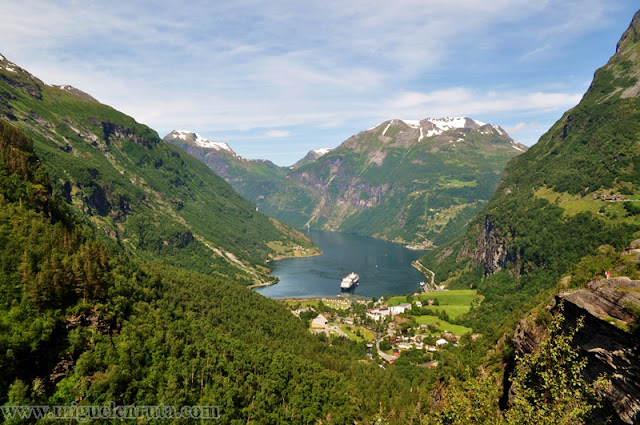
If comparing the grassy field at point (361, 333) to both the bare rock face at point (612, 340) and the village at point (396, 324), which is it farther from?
the bare rock face at point (612, 340)

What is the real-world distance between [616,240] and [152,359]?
6118 inches

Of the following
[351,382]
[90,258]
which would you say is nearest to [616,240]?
[351,382]

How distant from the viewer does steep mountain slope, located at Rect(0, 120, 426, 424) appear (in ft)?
187

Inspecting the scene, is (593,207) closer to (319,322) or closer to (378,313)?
(378,313)

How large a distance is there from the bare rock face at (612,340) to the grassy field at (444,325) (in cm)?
12207

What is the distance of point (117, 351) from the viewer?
64375 millimetres

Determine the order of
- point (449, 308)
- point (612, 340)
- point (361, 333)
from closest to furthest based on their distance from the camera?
1. point (612, 340)
2. point (361, 333)
3. point (449, 308)

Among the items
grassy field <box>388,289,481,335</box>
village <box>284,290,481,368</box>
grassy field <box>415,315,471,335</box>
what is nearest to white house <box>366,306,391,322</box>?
village <box>284,290,481,368</box>

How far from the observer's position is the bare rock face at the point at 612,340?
2530 cm

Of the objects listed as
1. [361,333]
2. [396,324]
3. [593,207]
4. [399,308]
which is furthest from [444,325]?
[593,207]

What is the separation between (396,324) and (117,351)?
117 m

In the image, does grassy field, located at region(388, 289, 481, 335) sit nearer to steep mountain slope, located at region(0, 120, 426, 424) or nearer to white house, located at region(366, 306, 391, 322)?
white house, located at region(366, 306, 391, 322)

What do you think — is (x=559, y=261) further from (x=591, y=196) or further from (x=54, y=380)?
(x=54, y=380)

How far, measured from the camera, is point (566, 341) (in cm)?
1775
